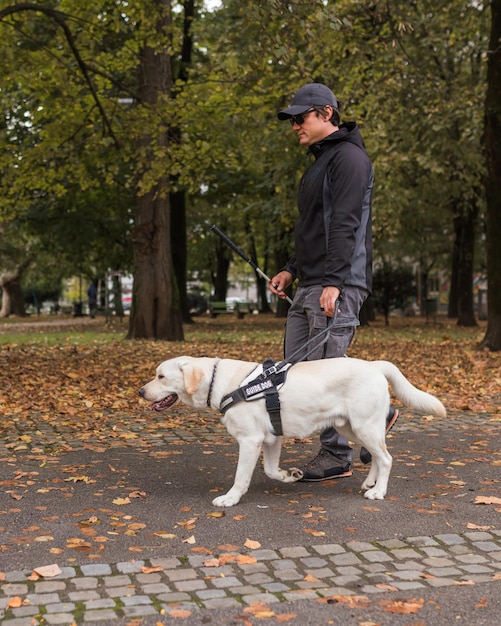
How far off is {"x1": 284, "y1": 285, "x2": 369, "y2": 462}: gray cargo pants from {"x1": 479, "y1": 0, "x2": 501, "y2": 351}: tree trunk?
11003mm

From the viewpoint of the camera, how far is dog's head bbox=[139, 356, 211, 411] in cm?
533

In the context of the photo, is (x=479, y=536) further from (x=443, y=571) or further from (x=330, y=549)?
(x=330, y=549)

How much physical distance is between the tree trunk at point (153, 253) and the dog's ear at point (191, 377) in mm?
13218

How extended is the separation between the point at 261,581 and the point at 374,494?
1.67 meters

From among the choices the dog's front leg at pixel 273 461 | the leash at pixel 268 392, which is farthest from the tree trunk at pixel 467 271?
the leash at pixel 268 392

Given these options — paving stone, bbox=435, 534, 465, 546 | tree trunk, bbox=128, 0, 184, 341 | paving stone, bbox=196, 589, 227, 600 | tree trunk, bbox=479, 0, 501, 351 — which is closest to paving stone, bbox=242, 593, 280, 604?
paving stone, bbox=196, 589, 227, 600

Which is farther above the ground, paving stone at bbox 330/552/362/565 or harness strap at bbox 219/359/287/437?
harness strap at bbox 219/359/287/437

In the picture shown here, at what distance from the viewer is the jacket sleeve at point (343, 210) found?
549 cm

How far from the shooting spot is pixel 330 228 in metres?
5.59

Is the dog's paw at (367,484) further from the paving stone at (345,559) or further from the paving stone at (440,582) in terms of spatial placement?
the paving stone at (440,582)

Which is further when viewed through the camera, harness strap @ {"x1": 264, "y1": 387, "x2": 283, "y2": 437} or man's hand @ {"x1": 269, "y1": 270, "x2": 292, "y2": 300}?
man's hand @ {"x1": 269, "y1": 270, "x2": 292, "y2": 300}

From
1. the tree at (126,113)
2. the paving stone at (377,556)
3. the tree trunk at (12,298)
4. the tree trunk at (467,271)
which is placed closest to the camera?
the paving stone at (377,556)

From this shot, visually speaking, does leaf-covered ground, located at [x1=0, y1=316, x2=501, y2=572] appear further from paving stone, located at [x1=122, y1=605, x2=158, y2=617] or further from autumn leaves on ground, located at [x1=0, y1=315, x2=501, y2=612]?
paving stone, located at [x1=122, y1=605, x2=158, y2=617]

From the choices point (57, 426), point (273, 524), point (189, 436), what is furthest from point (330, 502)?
point (57, 426)
